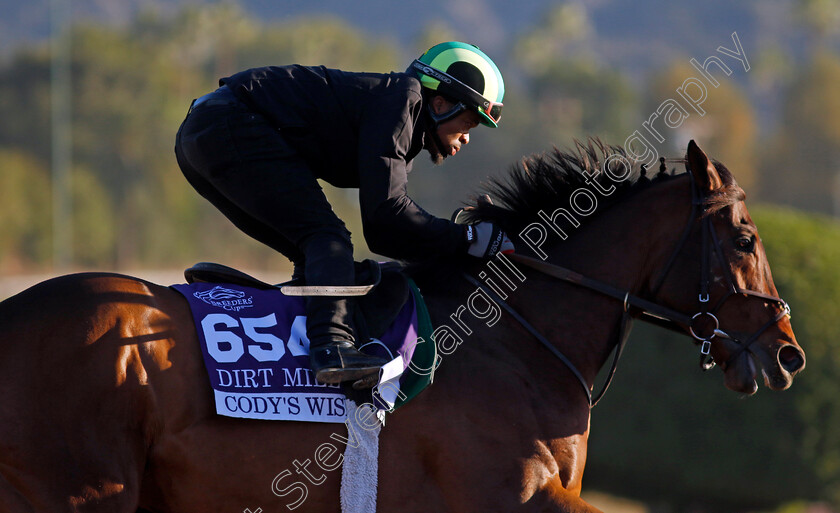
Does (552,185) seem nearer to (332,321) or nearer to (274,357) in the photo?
(332,321)

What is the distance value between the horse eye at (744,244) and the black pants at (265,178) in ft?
5.75

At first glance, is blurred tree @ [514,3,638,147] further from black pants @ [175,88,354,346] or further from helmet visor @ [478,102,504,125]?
black pants @ [175,88,354,346]

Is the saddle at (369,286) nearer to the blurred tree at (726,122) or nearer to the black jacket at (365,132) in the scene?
the black jacket at (365,132)

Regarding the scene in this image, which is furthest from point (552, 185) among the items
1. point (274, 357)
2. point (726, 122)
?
point (726, 122)

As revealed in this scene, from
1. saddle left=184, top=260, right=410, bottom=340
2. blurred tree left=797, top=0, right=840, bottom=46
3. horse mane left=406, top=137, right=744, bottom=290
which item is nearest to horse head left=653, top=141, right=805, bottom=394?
horse mane left=406, top=137, right=744, bottom=290

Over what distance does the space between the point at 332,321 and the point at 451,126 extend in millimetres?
1211

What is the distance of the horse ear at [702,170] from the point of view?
4.11m

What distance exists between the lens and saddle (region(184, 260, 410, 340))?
3.73 metres

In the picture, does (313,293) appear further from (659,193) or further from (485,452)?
(659,193)

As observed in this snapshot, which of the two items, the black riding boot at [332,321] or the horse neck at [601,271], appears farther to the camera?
the horse neck at [601,271]

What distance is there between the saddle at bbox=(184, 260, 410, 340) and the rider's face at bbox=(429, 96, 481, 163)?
2.32 ft

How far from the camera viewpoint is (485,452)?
363cm

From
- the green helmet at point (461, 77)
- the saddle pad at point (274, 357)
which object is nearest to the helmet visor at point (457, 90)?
the green helmet at point (461, 77)

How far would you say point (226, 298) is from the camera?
3680 millimetres
